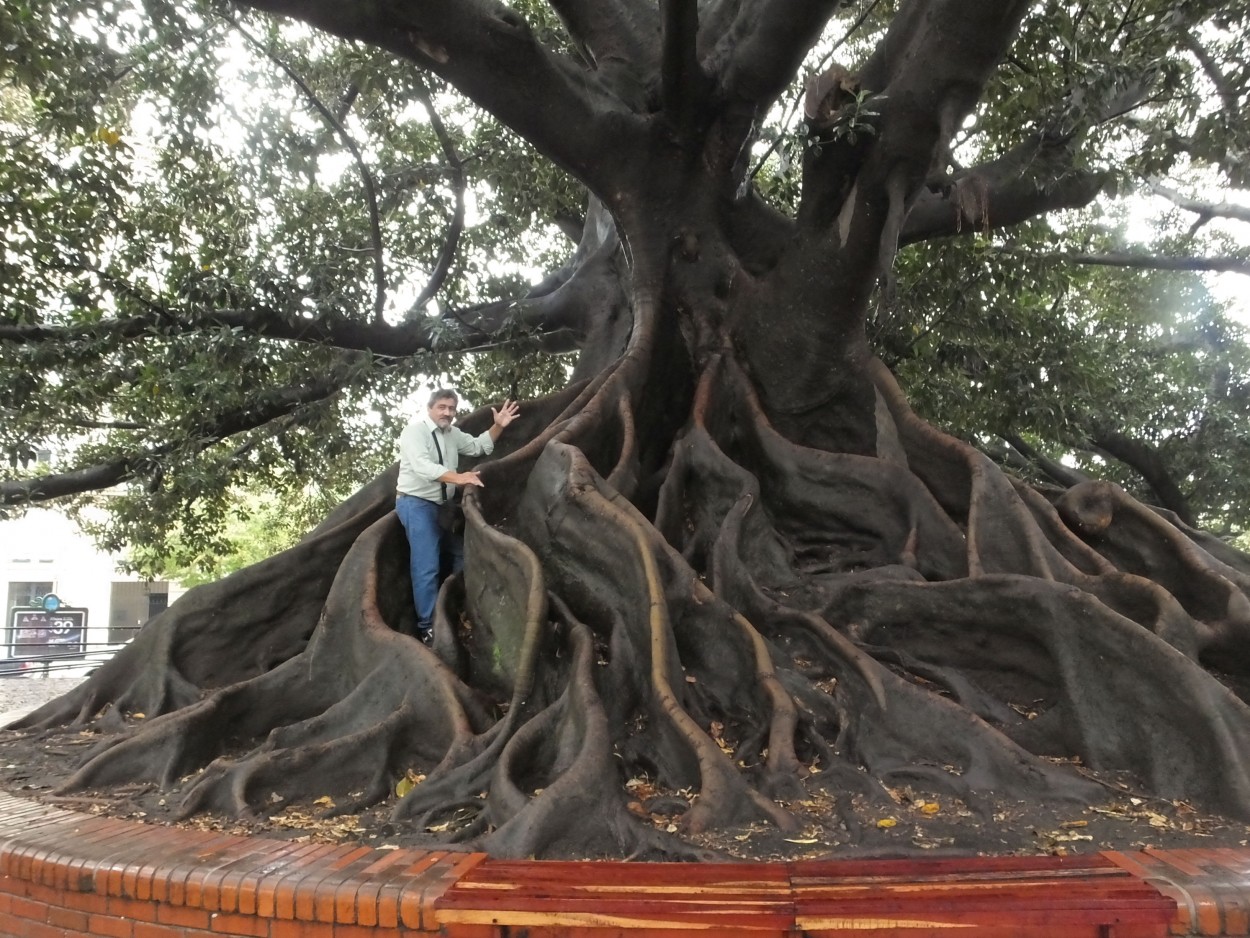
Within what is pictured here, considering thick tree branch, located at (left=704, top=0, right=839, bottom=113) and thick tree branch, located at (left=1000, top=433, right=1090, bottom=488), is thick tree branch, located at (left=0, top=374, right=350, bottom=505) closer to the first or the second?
thick tree branch, located at (left=704, top=0, right=839, bottom=113)

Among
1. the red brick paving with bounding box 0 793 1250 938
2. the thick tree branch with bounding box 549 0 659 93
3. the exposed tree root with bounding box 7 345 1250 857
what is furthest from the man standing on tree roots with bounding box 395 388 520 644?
the thick tree branch with bounding box 549 0 659 93

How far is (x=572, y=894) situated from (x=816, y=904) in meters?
0.74

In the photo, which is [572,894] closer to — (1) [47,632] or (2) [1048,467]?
(2) [1048,467]

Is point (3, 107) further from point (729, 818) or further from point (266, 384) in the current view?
point (729, 818)

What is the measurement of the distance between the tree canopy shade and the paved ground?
2533 millimetres

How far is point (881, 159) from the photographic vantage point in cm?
576

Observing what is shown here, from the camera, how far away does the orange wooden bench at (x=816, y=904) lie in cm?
280

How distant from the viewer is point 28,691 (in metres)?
12.3

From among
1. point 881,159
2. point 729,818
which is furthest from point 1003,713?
point 881,159

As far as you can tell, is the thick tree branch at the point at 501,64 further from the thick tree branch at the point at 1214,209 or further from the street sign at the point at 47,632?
the street sign at the point at 47,632

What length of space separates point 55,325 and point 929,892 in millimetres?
8411

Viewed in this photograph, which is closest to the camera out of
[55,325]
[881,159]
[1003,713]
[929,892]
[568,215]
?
[929,892]

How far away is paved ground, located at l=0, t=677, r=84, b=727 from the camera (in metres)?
10.8

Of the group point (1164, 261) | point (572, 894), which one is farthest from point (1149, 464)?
point (572, 894)
